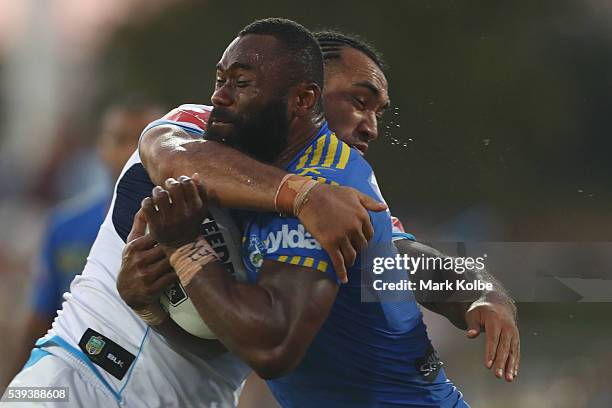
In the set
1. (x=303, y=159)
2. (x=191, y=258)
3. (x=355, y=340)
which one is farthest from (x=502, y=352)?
(x=191, y=258)

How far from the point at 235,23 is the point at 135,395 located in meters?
1.96

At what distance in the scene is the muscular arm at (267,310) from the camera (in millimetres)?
1530

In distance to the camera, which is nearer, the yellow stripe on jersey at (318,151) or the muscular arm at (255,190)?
the muscular arm at (255,190)

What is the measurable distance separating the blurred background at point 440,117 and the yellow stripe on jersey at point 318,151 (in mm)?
873

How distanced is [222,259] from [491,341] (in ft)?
1.88

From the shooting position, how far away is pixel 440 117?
277 centimetres

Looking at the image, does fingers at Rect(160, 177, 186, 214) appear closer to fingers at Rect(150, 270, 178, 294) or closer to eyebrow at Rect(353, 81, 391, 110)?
fingers at Rect(150, 270, 178, 294)

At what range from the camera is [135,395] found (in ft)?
6.09

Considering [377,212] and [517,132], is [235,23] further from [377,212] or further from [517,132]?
[377,212]

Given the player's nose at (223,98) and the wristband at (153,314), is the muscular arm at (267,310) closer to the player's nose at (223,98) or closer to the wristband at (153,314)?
the wristband at (153,314)

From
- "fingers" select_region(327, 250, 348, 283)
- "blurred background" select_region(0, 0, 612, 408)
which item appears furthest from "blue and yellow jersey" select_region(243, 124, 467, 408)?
"blurred background" select_region(0, 0, 612, 408)

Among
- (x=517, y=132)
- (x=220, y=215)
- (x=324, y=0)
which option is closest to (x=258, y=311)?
(x=220, y=215)

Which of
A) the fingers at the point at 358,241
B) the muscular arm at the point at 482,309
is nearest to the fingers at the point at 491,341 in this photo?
the muscular arm at the point at 482,309

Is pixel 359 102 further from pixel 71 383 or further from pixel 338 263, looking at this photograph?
pixel 71 383
